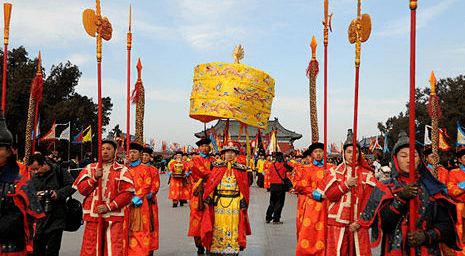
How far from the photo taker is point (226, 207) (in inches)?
310

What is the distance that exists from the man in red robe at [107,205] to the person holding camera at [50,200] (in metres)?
0.89

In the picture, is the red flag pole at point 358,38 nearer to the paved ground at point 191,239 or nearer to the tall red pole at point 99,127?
the tall red pole at point 99,127

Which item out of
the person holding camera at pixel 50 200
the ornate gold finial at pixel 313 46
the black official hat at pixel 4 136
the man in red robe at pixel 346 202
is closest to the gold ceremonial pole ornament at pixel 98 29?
the person holding camera at pixel 50 200

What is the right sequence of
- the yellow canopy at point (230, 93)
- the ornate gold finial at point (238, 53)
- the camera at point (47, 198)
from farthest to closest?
the ornate gold finial at point (238, 53), the yellow canopy at point (230, 93), the camera at point (47, 198)

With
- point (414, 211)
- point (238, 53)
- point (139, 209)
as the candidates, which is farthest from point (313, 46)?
point (414, 211)

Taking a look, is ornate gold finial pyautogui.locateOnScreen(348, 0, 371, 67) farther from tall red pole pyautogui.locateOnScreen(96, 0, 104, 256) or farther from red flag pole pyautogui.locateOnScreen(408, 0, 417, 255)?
tall red pole pyautogui.locateOnScreen(96, 0, 104, 256)

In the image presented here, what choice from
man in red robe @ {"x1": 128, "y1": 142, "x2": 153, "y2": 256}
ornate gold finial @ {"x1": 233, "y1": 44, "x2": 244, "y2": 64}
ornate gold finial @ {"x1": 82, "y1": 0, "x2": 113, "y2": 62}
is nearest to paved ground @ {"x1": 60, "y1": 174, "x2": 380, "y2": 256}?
man in red robe @ {"x1": 128, "y1": 142, "x2": 153, "y2": 256}

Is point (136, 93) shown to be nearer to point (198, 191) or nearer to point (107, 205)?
point (198, 191)

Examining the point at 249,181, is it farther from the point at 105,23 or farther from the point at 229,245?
the point at 105,23

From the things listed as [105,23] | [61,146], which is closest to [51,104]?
[61,146]

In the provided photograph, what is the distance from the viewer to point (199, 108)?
8453 millimetres

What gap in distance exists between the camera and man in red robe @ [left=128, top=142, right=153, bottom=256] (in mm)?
7359

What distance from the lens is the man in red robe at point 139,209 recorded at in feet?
24.1

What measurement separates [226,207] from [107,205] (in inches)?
116
